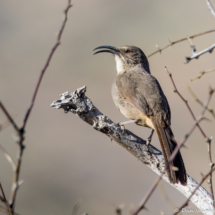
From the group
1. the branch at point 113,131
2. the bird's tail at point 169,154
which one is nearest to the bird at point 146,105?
the bird's tail at point 169,154

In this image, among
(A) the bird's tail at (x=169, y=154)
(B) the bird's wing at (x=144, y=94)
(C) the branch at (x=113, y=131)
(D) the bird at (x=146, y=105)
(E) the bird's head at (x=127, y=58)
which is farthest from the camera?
(E) the bird's head at (x=127, y=58)

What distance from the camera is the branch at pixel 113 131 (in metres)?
3.68

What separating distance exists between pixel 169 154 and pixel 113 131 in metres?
0.69

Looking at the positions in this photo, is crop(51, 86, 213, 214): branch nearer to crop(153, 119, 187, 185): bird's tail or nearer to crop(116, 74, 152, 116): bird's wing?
crop(153, 119, 187, 185): bird's tail

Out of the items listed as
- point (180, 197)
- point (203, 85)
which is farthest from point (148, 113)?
point (203, 85)

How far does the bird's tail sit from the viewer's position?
352 cm

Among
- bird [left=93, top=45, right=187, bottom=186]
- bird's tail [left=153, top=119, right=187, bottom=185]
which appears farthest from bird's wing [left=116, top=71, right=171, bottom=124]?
bird's tail [left=153, top=119, right=187, bottom=185]

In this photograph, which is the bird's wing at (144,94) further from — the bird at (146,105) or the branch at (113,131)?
the branch at (113,131)

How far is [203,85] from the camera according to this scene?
14117 mm

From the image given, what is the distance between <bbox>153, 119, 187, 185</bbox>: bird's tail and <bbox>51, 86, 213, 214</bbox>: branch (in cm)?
15

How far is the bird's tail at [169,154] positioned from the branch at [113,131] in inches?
6.0

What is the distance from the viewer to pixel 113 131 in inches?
152

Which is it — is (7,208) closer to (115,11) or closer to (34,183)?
(34,183)

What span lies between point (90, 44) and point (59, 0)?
5532mm
